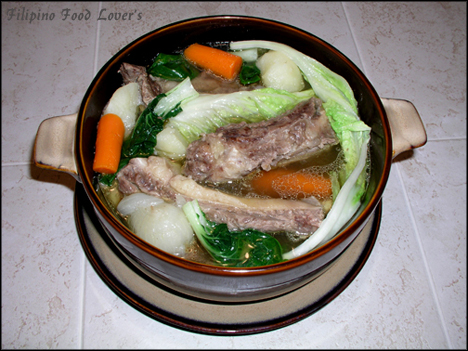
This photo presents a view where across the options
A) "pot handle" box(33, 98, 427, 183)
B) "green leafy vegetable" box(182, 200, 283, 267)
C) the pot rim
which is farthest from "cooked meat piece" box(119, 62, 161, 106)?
"green leafy vegetable" box(182, 200, 283, 267)

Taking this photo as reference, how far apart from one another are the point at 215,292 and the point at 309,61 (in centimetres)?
124

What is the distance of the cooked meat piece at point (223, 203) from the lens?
61.7 inches

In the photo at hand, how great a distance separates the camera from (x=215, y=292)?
4.33 ft

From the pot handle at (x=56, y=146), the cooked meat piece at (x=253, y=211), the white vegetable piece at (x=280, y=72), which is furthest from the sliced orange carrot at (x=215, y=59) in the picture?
the pot handle at (x=56, y=146)

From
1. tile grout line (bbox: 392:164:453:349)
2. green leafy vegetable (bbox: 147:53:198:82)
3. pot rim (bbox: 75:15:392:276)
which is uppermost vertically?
green leafy vegetable (bbox: 147:53:198:82)

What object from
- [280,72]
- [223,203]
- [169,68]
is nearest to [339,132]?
[280,72]

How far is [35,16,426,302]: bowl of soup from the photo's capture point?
146 cm

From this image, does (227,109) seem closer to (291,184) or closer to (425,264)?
(291,184)

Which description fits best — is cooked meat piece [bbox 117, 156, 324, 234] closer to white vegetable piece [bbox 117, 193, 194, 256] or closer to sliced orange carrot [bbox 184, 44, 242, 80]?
white vegetable piece [bbox 117, 193, 194, 256]

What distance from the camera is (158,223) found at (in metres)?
1.47

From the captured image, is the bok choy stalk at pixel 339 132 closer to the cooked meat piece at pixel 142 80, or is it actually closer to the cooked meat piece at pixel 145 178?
the cooked meat piece at pixel 142 80

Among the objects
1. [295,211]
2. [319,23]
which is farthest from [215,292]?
[319,23]

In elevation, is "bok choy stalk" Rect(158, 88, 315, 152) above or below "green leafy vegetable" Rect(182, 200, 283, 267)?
above

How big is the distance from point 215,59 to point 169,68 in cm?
25
